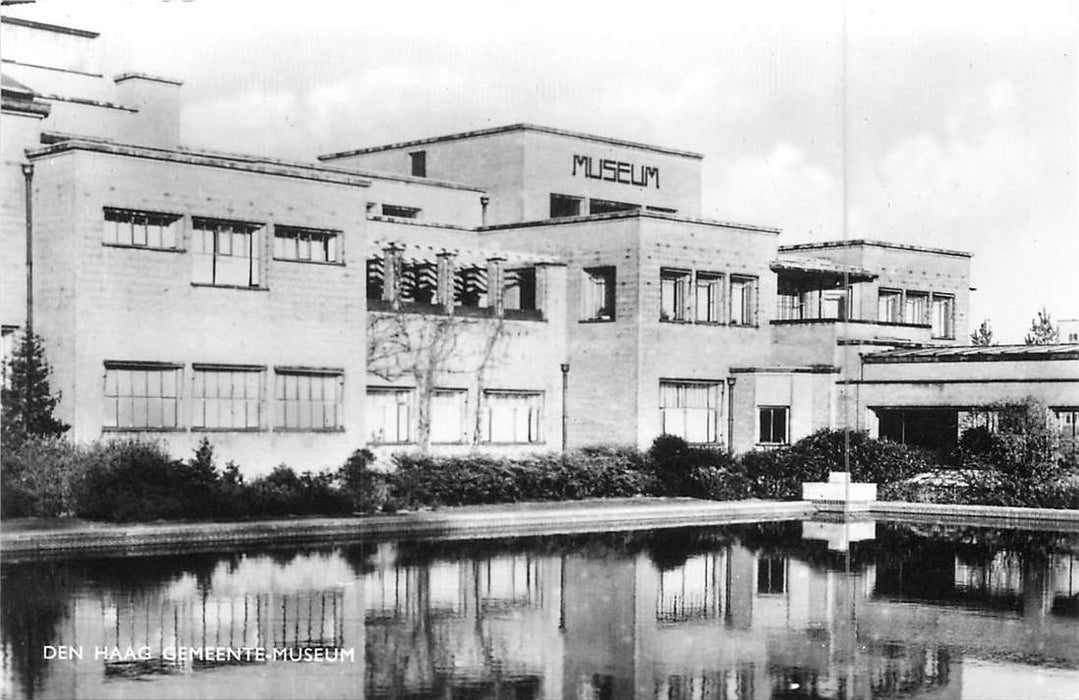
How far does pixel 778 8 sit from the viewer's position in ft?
59.2

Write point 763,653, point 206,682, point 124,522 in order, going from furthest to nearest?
point 124,522, point 763,653, point 206,682

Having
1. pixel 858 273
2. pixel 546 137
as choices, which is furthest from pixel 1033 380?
pixel 546 137

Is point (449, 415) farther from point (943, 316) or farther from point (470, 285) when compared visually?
point (943, 316)

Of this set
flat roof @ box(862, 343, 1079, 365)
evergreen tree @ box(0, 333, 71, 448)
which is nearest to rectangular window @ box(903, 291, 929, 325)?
flat roof @ box(862, 343, 1079, 365)

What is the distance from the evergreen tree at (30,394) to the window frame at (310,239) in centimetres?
560

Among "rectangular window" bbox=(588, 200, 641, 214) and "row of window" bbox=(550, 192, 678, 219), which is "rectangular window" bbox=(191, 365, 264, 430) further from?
"rectangular window" bbox=(588, 200, 641, 214)

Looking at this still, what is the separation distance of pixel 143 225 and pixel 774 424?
18.6 metres

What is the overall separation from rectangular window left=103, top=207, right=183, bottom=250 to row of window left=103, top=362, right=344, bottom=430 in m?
2.52

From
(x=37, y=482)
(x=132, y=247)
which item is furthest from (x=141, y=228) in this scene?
(x=37, y=482)

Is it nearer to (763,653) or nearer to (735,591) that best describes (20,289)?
(735,591)

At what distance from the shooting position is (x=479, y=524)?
3050cm

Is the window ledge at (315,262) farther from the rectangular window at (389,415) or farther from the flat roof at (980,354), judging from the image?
the flat roof at (980,354)

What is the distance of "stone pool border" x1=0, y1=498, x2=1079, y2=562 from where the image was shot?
24938 mm

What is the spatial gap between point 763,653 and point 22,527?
14.0 meters
